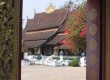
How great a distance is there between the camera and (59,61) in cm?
2694

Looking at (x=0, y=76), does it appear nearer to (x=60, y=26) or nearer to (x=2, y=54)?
(x=2, y=54)

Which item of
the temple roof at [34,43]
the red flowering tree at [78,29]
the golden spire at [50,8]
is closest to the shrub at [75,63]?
the red flowering tree at [78,29]

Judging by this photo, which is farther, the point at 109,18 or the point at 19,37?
the point at 109,18

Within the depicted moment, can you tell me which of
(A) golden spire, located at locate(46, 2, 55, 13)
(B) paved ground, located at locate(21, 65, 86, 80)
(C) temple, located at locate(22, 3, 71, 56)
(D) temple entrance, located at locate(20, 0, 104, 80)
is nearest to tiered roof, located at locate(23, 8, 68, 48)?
(C) temple, located at locate(22, 3, 71, 56)

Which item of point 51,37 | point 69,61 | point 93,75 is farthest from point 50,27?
point 93,75

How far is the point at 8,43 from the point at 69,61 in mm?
23772

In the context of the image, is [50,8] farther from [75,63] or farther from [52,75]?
[52,75]

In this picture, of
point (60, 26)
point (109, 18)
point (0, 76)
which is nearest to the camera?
point (0, 76)

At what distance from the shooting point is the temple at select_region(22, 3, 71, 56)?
108 ft

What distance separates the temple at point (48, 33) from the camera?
33062 mm

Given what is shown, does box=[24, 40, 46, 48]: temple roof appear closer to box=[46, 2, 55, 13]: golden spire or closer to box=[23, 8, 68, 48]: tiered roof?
box=[23, 8, 68, 48]: tiered roof

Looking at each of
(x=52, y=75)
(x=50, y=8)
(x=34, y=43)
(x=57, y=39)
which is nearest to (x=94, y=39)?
(x=52, y=75)

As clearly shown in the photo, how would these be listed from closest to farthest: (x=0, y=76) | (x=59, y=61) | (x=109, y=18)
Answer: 1. (x=0, y=76)
2. (x=109, y=18)
3. (x=59, y=61)

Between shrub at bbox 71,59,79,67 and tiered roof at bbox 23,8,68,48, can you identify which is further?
tiered roof at bbox 23,8,68,48
